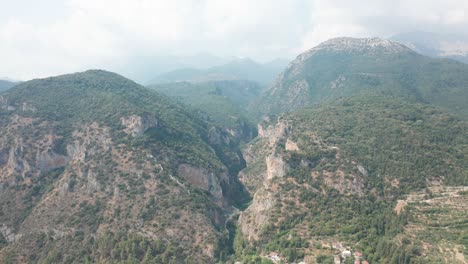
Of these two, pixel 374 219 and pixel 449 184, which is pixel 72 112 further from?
pixel 449 184

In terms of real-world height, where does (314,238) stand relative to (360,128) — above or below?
below

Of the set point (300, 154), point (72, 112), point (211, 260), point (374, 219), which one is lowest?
point (211, 260)

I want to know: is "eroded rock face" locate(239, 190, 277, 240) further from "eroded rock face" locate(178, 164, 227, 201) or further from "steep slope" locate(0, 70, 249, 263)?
"eroded rock face" locate(178, 164, 227, 201)

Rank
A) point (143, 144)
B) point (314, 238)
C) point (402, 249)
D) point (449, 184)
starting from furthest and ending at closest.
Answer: point (143, 144) < point (449, 184) < point (314, 238) < point (402, 249)

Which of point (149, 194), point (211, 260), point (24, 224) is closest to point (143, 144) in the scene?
point (149, 194)

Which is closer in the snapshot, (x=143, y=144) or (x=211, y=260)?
(x=211, y=260)

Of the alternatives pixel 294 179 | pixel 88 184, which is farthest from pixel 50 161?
pixel 294 179

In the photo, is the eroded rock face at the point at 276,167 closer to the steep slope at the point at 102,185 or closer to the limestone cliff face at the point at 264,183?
the limestone cliff face at the point at 264,183

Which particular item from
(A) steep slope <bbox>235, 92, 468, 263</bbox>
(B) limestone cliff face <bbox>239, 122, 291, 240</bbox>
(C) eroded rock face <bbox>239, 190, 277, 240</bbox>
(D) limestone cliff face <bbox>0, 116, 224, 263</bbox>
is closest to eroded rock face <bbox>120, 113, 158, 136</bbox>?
(D) limestone cliff face <bbox>0, 116, 224, 263</bbox>

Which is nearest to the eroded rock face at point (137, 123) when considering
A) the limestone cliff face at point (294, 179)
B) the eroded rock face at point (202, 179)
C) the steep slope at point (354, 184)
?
the eroded rock face at point (202, 179)
